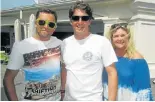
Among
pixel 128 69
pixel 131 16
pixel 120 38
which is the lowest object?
pixel 131 16

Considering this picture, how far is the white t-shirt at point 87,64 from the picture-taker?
238cm

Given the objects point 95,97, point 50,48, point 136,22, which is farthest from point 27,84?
point 136,22

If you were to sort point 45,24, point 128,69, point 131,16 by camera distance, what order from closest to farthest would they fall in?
point 45,24, point 128,69, point 131,16

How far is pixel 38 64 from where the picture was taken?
7.91 feet

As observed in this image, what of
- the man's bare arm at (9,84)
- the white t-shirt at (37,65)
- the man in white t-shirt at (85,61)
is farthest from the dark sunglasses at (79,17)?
the man's bare arm at (9,84)

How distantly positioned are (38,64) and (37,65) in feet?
0.04

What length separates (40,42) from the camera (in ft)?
8.02

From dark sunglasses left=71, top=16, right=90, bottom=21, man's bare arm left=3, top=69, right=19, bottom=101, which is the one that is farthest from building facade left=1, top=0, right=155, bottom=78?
man's bare arm left=3, top=69, right=19, bottom=101

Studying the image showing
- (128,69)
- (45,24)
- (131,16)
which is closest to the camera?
(45,24)

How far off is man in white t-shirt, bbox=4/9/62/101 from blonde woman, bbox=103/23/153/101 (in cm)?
54

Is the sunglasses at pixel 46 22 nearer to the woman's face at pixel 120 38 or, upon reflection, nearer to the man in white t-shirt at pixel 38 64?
the man in white t-shirt at pixel 38 64

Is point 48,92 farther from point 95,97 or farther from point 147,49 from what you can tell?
point 147,49

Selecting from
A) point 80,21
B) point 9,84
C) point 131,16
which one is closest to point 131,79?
point 80,21

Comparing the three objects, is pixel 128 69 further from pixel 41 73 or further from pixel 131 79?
pixel 41 73
